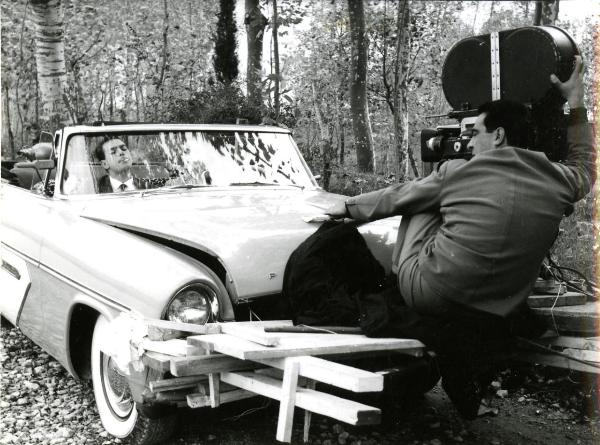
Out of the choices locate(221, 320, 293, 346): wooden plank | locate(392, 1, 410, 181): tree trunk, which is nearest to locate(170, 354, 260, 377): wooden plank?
locate(221, 320, 293, 346): wooden plank

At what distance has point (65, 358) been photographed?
11.8 feet

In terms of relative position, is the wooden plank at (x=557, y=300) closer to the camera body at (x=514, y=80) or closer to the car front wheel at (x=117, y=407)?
the camera body at (x=514, y=80)

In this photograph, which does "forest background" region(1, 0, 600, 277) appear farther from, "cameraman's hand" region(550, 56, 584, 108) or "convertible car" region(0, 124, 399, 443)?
"cameraman's hand" region(550, 56, 584, 108)

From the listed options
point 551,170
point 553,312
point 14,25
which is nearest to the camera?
point 551,170

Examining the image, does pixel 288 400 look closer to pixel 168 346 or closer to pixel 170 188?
pixel 168 346

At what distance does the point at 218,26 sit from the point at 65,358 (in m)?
9.55

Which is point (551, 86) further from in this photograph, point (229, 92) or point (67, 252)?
point (229, 92)

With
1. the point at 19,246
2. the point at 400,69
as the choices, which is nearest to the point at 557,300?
the point at 19,246

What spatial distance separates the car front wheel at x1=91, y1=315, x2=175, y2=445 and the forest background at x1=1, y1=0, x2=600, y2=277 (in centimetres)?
319

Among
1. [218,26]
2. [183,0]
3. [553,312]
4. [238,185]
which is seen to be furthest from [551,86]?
[183,0]

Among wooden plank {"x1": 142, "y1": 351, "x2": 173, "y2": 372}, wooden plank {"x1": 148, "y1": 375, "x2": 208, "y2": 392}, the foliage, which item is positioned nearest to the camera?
wooden plank {"x1": 142, "y1": 351, "x2": 173, "y2": 372}

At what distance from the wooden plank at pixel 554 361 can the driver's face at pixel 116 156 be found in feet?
8.95

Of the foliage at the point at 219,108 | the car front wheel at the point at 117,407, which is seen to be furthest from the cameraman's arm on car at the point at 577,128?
the foliage at the point at 219,108

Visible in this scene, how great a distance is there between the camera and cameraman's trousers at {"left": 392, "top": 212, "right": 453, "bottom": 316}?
274 centimetres
